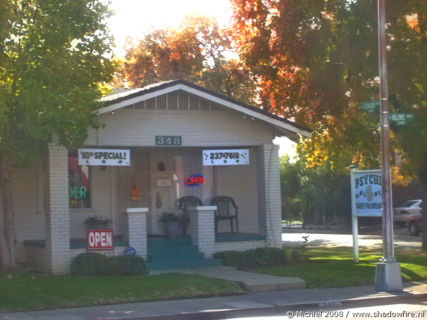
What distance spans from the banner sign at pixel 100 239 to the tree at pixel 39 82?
1850 mm

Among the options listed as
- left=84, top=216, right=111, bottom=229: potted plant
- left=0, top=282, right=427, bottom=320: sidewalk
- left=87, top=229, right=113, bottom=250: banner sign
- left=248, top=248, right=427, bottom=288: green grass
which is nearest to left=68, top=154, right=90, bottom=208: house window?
left=84, top=216, right=111, bottom=229: potted plant

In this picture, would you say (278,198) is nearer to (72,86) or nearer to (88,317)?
(72,86)

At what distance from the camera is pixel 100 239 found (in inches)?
653

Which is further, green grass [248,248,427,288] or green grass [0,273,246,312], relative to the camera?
green grass [248,248,427,288]

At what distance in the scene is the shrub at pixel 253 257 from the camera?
17366mm

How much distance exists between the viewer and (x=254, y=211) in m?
20.8

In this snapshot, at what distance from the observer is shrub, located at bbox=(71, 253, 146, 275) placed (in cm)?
1565

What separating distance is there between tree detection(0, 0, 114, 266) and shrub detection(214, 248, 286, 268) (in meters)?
5.09

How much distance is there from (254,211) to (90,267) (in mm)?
6713

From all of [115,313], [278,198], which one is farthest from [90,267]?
[278,198]

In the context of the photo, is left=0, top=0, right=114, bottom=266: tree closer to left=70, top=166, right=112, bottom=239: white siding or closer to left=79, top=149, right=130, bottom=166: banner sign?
left=79, top=149, right=130, bottom=166: banner sign

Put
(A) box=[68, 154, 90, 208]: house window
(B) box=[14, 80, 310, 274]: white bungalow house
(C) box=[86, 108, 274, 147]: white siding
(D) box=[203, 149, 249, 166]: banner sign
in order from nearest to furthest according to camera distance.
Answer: (B) box=[14, 80, 310, 274]: white bungalow house, (C) box=[86, 108, 274, 147]: white siding, (D) box=[203, 149, 249, 166]: banner sign, (A) box=[68, 154, 90, 208]: house window

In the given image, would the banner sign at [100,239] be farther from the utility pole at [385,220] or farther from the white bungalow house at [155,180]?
the utility pole at [385,220]

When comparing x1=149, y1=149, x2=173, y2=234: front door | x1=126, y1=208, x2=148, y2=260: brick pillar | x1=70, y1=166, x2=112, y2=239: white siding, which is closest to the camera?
x1=126, y1=208, x2=148, y2=260: brick pillar
